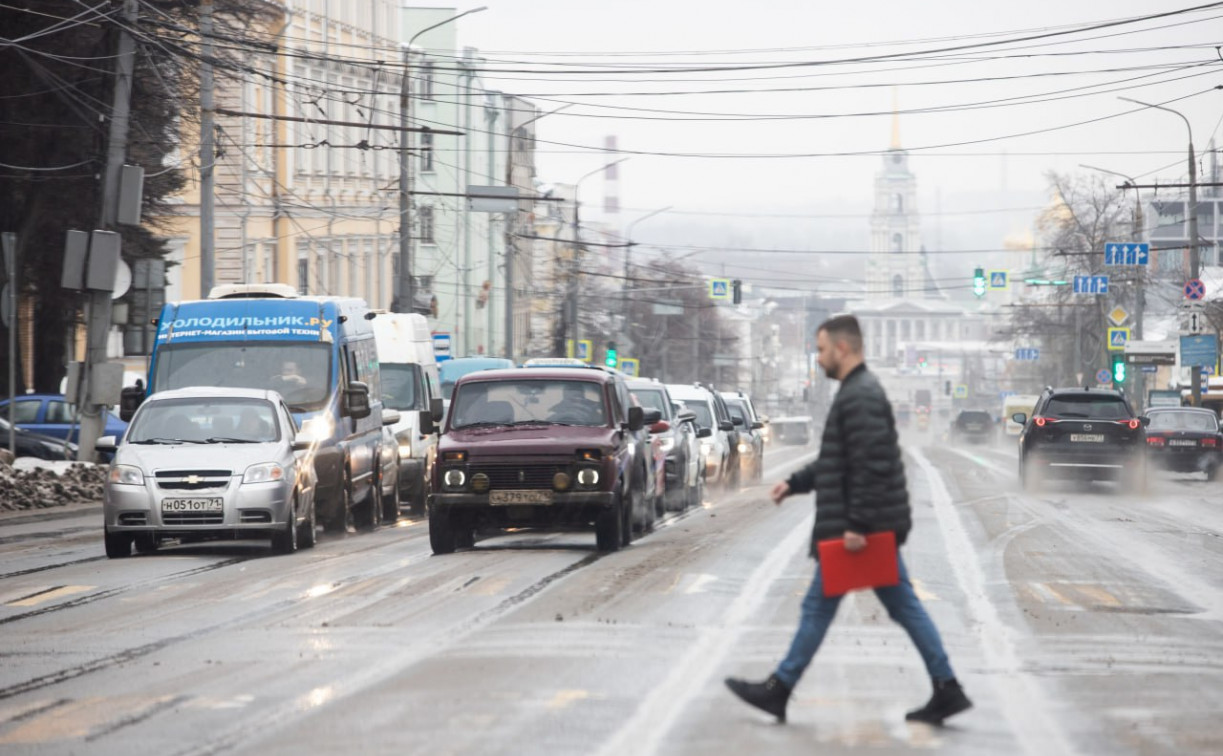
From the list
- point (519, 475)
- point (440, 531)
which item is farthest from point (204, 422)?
point (519, 475)

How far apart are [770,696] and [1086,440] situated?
1083 inches

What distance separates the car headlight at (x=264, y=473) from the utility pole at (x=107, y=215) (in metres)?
11.2

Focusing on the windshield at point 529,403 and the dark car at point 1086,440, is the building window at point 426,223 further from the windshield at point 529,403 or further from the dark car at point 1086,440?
the windshield at point 529,403

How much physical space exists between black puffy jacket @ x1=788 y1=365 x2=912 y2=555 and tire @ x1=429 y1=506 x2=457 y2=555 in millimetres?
10453

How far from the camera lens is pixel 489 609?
13430 mm

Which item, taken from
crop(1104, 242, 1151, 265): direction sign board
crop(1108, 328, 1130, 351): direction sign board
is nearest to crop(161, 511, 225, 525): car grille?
crop(1104, 242, 1151, 265): direction sign board

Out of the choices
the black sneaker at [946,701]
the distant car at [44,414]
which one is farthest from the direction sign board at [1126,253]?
the black sneaker at [946,701]

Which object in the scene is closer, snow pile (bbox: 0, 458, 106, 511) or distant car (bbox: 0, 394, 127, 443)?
snow pile (bbox: 0, 458, 106, 511)

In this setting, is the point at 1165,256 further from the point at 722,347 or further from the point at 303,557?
the point at 303,557

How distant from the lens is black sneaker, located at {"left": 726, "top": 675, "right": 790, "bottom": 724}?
28.5 feet

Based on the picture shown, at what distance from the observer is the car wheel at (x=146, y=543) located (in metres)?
19.2

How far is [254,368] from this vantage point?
891 inches

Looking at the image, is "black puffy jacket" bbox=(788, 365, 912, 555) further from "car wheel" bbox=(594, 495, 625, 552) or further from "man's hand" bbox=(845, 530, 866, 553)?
"car wheel" bbox=(594, 495, 625, 552)

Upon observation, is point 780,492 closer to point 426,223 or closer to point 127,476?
point 127,476
